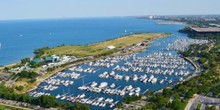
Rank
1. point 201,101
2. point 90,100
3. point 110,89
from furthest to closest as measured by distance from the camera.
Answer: point 110,89, point 90,100, point 201,101

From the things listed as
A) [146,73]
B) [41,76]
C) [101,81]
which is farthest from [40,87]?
[146,73]

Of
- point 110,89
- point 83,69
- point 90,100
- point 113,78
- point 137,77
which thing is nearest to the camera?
point 90,100

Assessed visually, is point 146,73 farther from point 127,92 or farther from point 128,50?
point 128,50

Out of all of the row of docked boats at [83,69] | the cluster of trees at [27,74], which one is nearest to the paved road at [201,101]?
the row of docked boats at [83,69]

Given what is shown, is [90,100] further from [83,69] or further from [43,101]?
[83,69]

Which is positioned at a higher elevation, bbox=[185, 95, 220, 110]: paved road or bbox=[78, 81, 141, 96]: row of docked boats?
bbox=[185, 95, 220, 110]: paved road

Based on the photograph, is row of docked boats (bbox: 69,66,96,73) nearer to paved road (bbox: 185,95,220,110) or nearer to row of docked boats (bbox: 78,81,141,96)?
row of docked boats (bbox: 78,81,141,96)

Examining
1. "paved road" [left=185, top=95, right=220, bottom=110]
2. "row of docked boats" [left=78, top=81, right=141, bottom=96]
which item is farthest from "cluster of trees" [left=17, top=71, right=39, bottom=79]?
"paved road" [left=185, top=95, right=220, bottom=110]

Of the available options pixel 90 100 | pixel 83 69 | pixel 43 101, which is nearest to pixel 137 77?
pixel 83 69
